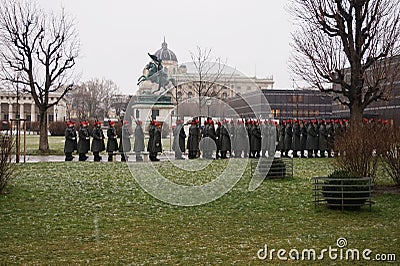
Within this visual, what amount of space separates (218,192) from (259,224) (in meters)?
4.32

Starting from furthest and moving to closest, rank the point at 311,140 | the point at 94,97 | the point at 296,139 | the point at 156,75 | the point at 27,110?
the point at 27,110 → the point at 94,97 → the point at 156,75 → the point at 296,139 → the point at 311,140

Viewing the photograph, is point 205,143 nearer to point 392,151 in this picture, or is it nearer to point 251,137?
point 251,137

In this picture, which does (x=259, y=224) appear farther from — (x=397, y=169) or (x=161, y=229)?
(x=397, y=169)

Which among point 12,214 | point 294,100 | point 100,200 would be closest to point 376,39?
point 100,200

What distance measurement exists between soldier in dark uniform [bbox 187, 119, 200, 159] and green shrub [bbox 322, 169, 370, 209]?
1440 centimetres

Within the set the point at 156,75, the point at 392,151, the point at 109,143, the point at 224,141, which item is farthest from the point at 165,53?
the point at 392,151

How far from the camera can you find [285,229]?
10.5 metres

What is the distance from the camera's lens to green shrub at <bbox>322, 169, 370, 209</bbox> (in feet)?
40.4

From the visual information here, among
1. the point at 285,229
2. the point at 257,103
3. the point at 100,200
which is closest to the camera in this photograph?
the point at 285,229

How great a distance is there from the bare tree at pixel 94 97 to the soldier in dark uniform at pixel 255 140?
47.4 metres

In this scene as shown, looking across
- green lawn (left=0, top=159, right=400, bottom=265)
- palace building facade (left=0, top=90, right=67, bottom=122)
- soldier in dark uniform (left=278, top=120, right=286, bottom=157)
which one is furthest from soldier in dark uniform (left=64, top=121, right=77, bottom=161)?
palace building facade (left=0, top=90, right=67, bottom=122)

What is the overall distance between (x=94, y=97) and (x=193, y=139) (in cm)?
5122

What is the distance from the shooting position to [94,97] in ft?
249

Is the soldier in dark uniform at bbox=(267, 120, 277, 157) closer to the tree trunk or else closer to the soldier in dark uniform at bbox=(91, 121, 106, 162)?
the soldier in dark uniform at bbox=(91, 121, 106, 162)
